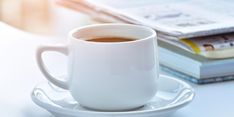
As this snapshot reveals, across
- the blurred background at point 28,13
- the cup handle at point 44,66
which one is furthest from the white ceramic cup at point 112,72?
the blurred background at point 28,13

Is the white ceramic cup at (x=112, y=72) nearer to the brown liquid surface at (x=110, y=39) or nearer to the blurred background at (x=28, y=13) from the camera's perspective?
the brown liquid surface at (x=110, y=39)

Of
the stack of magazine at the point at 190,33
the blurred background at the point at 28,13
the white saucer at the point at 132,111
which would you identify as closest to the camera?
the white saucer at the point at 132,111

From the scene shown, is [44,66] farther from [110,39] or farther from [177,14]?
[177,14]

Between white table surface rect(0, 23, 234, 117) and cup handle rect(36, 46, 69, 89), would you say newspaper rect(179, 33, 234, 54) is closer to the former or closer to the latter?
white table surface rect(0, 23, 234, 117)

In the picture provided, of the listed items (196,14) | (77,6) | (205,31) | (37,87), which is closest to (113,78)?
(37,87)

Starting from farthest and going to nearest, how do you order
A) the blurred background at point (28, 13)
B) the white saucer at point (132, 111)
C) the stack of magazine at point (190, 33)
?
the blurred background at point (28, 13)
the stack of magazine at point (190, 33)
the white saucer at point (132, 111)

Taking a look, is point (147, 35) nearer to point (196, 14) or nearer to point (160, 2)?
point (196, 14)

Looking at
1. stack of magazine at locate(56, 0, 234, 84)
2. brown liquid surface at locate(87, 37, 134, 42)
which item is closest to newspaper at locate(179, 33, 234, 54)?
stack of magazine at locate(56, 0, 234, 84)
